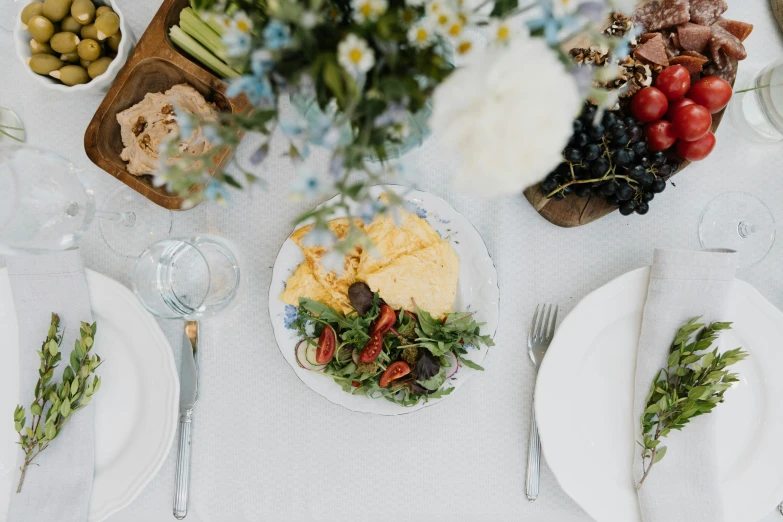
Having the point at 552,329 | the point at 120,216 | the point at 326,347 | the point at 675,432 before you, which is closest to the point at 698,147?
the point at 552,329

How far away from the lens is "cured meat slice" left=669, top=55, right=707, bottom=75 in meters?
0.98

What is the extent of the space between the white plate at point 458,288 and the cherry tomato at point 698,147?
394 mm

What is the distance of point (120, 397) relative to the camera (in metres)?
1.06

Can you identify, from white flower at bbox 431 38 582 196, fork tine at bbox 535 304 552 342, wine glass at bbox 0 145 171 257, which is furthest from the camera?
fork tine at bbox 535 304 552 342

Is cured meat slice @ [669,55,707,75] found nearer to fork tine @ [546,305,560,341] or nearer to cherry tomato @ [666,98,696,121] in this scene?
cherry tomato @ [666,98,696,121]

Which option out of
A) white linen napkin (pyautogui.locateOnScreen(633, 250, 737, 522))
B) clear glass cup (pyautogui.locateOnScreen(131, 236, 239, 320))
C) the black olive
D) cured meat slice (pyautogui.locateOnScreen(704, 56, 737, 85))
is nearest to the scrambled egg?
the black olive

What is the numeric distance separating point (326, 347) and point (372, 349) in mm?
85

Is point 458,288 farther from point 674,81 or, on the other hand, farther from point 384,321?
point 674,81

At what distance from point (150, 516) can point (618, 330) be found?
996mm

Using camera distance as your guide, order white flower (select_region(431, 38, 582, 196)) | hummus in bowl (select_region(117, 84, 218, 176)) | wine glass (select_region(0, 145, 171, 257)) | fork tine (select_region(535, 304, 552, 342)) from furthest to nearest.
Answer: fork tine (select_region(535, 304, 552, 342)) < hummus in bowl (select_region(117, 84, 218, 176)) < wine glass (select_region(0, 145, 171, 257)) < white flower (select_region(431, 38, 582, 196))

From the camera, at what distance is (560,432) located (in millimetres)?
1025

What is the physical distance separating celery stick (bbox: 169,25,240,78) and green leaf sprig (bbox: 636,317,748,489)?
3.05 ft

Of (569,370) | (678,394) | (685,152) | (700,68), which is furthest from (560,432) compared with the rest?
(700,68)

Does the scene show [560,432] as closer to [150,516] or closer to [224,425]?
[224,425]
